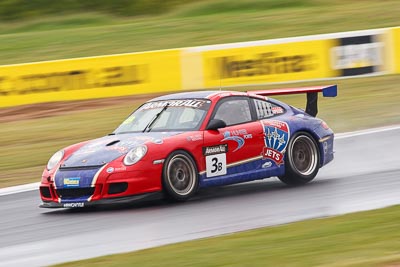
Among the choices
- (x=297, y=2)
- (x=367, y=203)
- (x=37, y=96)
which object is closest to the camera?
(x=367, y=203)

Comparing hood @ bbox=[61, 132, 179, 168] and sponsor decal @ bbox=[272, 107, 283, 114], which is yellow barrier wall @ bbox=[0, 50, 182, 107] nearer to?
sponsor decal @ bbox=[272, 107, 283, 114]

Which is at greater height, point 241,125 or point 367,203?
point 241,125

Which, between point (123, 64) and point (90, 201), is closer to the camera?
point (90, 201)

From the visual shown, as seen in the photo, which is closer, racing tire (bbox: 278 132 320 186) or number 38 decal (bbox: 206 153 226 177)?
number 38 decal (bbox: 206 153 226 177)

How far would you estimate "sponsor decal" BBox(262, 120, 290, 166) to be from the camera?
35.9ft

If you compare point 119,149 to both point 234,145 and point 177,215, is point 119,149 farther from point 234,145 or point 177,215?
point 234,145

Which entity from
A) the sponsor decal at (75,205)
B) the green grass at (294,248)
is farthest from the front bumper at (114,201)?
the green grass at (294,248)

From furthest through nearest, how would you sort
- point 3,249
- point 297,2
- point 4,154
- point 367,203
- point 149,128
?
1. point 297,2
2. point 4,154
3. point 149,128
4. point 367,203
5. point 3,249

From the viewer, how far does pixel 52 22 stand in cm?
3098

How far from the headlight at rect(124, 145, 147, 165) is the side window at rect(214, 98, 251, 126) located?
1207 mm

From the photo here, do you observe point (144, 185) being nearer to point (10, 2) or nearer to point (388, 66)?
point (388, 66)

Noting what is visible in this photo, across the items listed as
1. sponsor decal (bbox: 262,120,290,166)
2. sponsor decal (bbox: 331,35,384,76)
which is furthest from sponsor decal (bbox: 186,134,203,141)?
sponsor decal (bbox: 331,35,384,76)

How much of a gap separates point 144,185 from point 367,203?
2315mm

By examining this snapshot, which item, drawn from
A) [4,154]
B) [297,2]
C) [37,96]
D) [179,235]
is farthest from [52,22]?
[179,235]
